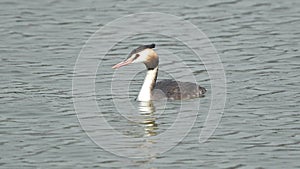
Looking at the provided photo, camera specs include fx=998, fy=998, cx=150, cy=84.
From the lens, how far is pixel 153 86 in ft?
57.6

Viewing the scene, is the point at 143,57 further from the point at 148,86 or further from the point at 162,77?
the point at 162,77

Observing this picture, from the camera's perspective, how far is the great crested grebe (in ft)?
56.7

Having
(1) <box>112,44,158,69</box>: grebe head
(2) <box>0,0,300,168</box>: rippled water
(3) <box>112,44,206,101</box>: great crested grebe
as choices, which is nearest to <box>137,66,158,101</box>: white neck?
(3) <box>112,44,206,101</box>: great crested grebe

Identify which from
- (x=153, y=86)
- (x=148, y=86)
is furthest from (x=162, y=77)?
(x=148, y=86)

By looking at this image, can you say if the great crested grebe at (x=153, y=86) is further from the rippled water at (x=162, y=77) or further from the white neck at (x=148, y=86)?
the rippled water at (x=162, y=77)

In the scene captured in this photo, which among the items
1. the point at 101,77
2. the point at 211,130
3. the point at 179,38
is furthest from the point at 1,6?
the point at 211,130

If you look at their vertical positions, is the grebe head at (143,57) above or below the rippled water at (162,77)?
above

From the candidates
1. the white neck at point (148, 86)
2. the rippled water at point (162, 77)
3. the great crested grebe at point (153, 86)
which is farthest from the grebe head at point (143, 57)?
the rippled water at point (162, 77)

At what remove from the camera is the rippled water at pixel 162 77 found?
13508mm

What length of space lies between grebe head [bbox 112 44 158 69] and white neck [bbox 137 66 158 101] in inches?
4.5

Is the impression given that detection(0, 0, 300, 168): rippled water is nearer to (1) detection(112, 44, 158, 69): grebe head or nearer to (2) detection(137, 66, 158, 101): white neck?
(2) detection(137, 66, 158, 101): white neck

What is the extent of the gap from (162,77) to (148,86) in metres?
1.89

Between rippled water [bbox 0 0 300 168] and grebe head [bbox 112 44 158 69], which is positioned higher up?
grebe head [bbox 112 44 158 69]

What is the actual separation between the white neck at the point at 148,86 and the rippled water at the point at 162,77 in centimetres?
56
